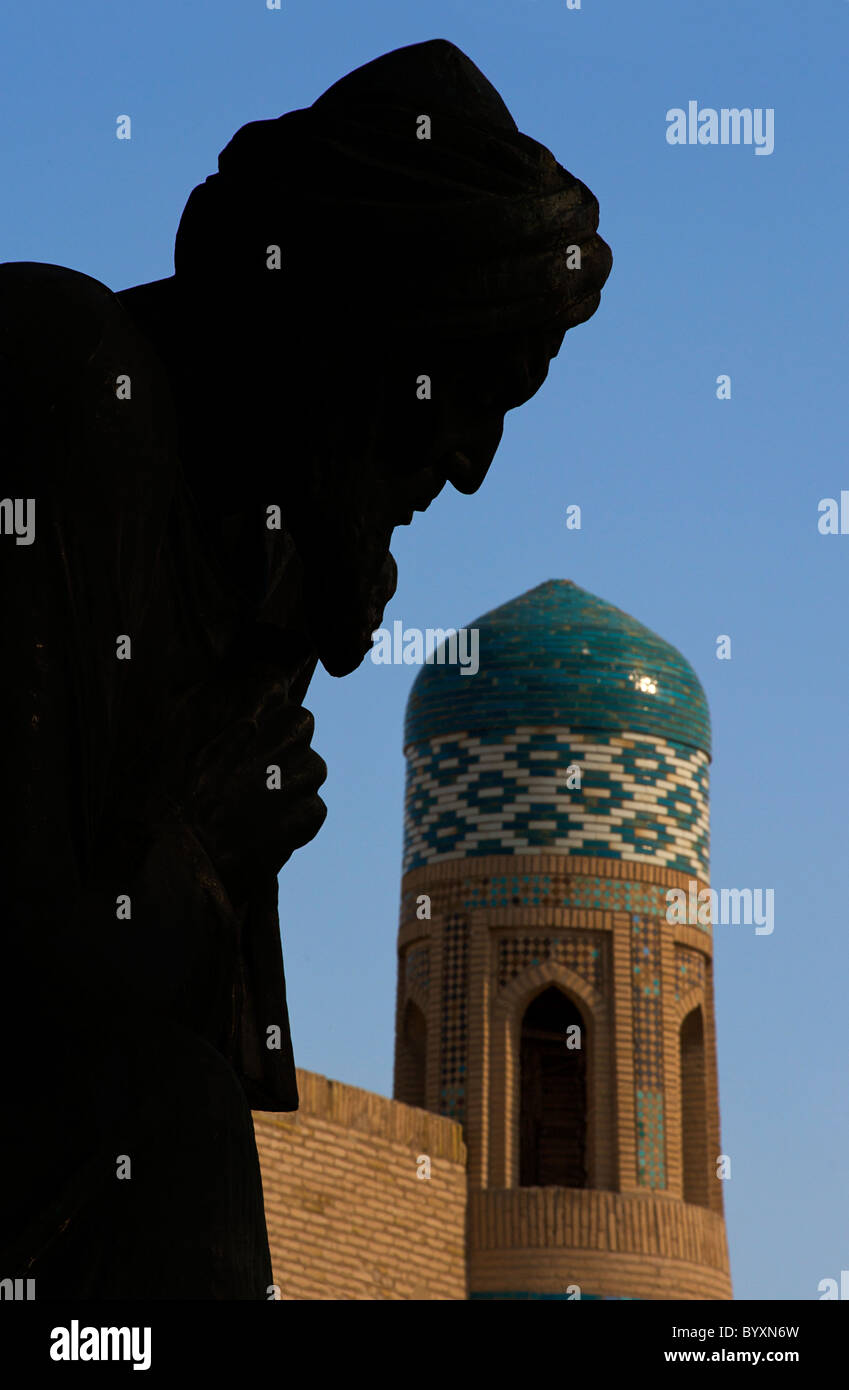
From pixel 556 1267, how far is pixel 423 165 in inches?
578

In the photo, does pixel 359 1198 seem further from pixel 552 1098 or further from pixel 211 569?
pixel 211 569

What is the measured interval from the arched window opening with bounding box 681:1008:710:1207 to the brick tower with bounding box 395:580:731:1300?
2cm

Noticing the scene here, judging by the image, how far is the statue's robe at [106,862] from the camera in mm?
1018

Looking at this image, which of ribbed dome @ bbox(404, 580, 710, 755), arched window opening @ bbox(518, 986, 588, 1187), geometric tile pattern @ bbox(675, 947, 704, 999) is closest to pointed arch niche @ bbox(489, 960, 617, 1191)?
arched window opening @ bbox(518, 986, 588, 1187)

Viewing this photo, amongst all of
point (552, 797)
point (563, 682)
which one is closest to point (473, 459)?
point (552, 797)

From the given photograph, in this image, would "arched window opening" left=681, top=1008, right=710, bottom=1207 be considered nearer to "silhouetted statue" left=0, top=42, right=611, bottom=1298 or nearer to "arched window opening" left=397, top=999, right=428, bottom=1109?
"arched window opening" left=397, top=999, right=428, bottom=1109

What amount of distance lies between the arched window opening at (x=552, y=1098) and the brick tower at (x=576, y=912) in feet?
1.68

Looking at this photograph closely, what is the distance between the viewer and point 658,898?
16359 mm

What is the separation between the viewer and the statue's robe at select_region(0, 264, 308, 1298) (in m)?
1.02

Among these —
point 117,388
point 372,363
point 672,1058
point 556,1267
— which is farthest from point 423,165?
point 672,1058

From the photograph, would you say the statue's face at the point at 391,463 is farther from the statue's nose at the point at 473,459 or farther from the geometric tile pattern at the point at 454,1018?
→ the geometric tile pattern at the point at 454,1018

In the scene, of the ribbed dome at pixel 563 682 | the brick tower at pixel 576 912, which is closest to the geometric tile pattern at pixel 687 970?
the brick tower at pixel 576 912

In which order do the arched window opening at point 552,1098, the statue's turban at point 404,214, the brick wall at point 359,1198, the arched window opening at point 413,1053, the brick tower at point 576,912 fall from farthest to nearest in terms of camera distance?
1. the arched window opening at point 552,1098
2. the arched window opening at point 413,1053
3. the brick tower at point 576,912
4. the brick wall at point 359,1198
5. the statue's turban at point 404,214

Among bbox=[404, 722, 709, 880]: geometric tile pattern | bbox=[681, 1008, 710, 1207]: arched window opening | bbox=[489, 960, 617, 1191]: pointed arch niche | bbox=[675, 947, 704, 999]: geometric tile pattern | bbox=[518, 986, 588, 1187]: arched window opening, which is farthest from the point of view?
bbox=[518, 986, 588, 1187]: arched window opening
